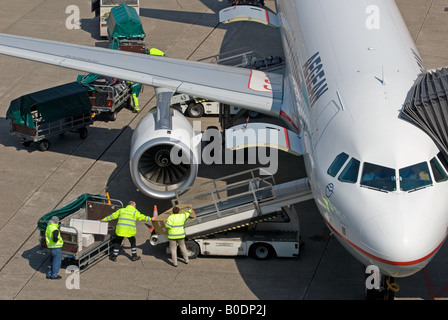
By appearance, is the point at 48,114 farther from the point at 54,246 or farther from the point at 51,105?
the point at 54,246

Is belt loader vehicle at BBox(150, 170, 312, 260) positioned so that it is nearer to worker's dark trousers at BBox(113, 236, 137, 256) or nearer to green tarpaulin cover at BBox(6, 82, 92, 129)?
worker's dark trousers at BBox(113, 236, 137, 256)

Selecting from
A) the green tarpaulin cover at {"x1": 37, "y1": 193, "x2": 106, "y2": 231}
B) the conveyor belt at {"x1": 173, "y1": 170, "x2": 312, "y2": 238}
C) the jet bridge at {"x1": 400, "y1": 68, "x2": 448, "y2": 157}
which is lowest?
the green tarpaulin cover at {"x1": 37, "y1": 193, "x2": 106, "y2": 231}

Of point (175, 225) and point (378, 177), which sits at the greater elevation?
point (378, 177)

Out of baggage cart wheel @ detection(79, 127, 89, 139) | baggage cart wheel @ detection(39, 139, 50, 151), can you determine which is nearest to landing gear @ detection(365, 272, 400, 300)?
baggage cart wheel @ detection(79, 127, 89, 139)

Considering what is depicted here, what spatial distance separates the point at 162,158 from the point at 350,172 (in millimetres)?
7218

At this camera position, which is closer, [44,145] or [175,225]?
[175,225]

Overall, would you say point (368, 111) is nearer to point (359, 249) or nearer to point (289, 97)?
point (359, 249)

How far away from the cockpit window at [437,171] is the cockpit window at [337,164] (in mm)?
1815

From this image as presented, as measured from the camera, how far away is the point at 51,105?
27.5 meters

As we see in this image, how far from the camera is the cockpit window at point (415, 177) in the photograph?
17531 mm

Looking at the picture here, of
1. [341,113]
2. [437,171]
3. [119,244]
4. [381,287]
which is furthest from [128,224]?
[437,171]

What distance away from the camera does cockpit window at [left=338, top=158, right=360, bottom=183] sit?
705 inches

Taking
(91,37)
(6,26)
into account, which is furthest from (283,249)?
(6,26)

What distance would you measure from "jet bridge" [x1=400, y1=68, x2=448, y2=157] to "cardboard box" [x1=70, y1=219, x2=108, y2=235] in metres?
8.13
